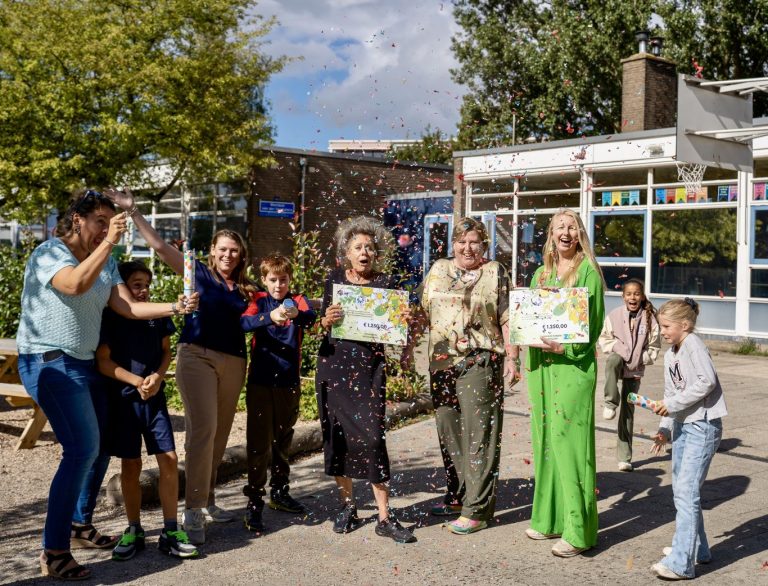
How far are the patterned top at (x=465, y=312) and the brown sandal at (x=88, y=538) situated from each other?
2345mm

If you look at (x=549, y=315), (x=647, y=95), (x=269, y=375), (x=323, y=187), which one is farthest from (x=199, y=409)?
(x=323, y=187)

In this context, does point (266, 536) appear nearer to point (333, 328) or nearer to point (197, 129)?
point (333, 328)

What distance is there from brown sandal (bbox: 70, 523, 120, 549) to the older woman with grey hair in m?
1.44

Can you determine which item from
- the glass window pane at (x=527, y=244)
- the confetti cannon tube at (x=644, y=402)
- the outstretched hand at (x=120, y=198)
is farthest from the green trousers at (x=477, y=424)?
the glass window pane at (x=527, y=244)

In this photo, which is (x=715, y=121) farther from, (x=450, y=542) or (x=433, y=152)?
(x=433, y=152)

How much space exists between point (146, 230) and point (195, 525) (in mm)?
1858

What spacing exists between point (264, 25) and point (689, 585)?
20.2 m

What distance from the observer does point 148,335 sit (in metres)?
5.24

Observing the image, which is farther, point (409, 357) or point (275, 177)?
point (275, 177)

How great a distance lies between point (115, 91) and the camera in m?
20.5

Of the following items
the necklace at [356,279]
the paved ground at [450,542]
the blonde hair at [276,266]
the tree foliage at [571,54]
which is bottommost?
the paved ground at [450,542]

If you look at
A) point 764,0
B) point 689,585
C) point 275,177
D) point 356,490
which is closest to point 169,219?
point 275,177

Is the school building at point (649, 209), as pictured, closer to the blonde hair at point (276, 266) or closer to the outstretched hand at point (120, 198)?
the blonde hair at point (276, 266)

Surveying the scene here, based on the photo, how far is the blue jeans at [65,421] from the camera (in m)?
4.68
